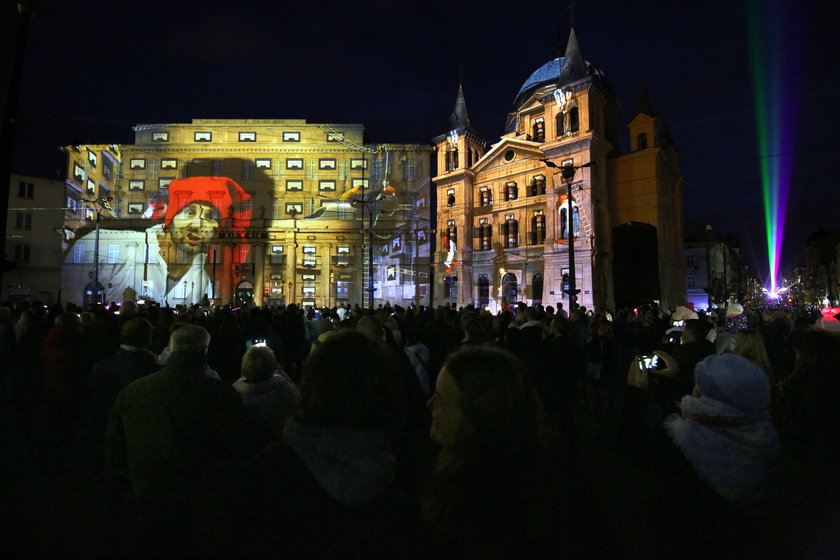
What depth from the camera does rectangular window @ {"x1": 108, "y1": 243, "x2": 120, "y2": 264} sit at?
48.7m

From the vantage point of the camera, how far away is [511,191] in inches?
1743

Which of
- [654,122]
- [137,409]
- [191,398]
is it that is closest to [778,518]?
[191,398]

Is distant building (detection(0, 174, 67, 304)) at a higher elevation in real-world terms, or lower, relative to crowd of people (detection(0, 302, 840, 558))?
higher

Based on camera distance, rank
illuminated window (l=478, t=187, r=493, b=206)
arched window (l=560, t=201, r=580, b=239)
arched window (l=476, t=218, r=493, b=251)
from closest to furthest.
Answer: arched window (l=560, t=201, r=580, b=239)
arched window (l=476, t=218, r=493, b=251)
illuminated window (l=478, t=187, r=493, b=206)

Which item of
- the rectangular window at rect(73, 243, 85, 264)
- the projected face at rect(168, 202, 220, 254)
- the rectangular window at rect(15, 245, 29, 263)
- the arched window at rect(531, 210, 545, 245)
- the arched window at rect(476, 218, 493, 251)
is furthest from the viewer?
the projected face at rect(168, 202, 220, 254)

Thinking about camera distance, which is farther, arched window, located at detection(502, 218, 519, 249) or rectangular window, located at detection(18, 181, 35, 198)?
arched window, located at detection(502, 218, 519, 249)

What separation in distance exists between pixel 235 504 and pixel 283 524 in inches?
7.7

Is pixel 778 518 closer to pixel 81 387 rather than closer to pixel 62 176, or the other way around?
pixel 81 387

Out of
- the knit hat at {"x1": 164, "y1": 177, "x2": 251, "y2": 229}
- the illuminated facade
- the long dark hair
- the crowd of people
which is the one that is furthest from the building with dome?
the long dark hair

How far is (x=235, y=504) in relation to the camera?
176cm

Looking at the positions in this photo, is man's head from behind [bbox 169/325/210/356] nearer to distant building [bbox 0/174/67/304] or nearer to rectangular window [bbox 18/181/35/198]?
distant building [bbox 0/174/67/304]

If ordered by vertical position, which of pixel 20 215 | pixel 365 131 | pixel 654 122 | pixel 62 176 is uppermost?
pixel 365 131

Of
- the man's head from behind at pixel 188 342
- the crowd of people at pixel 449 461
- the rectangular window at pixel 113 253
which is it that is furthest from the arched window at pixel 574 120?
the rectangular window at pixel 113 253

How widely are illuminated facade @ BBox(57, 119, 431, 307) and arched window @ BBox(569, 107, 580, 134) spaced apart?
54.4ft
